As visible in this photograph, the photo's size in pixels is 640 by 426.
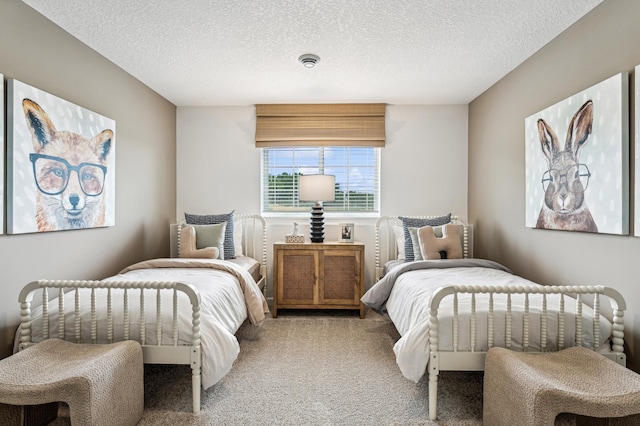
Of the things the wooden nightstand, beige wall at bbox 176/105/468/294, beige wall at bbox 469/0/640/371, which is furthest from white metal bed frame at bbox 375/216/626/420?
beige wall at bbox 176/105/468/294

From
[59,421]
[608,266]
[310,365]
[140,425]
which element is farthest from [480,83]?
[59,421]

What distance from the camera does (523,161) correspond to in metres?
2.92

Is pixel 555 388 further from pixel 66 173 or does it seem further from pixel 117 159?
pixel 117 159

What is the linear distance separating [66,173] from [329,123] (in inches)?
102

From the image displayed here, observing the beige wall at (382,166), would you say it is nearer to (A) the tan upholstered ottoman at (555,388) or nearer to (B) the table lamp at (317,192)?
(B) the table lamp at (317,192)

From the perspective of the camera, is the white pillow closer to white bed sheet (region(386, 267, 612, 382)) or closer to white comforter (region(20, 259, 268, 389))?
white bed sheet (region(386, 267, 612, 382))

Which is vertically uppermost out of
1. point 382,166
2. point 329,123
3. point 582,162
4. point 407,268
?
point 329,123

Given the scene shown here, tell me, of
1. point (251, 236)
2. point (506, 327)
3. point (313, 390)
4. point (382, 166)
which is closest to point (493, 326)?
point (506, 327)

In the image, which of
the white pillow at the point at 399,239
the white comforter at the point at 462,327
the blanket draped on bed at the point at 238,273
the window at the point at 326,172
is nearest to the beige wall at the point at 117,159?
the blanket draped on bed at the point at 238,273

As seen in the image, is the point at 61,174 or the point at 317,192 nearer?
the point at 61,174

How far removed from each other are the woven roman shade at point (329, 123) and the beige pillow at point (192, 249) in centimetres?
147

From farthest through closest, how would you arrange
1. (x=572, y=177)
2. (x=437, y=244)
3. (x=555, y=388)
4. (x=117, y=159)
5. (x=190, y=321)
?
(x=437, y=244)
(x=117, y=159)
(x=572, y=177)
(x=190, y=321)
(x=555, y=388)

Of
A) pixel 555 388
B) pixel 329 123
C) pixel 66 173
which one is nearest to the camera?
pixel 555 388

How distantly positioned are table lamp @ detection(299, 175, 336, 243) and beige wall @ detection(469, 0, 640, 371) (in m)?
1.66
